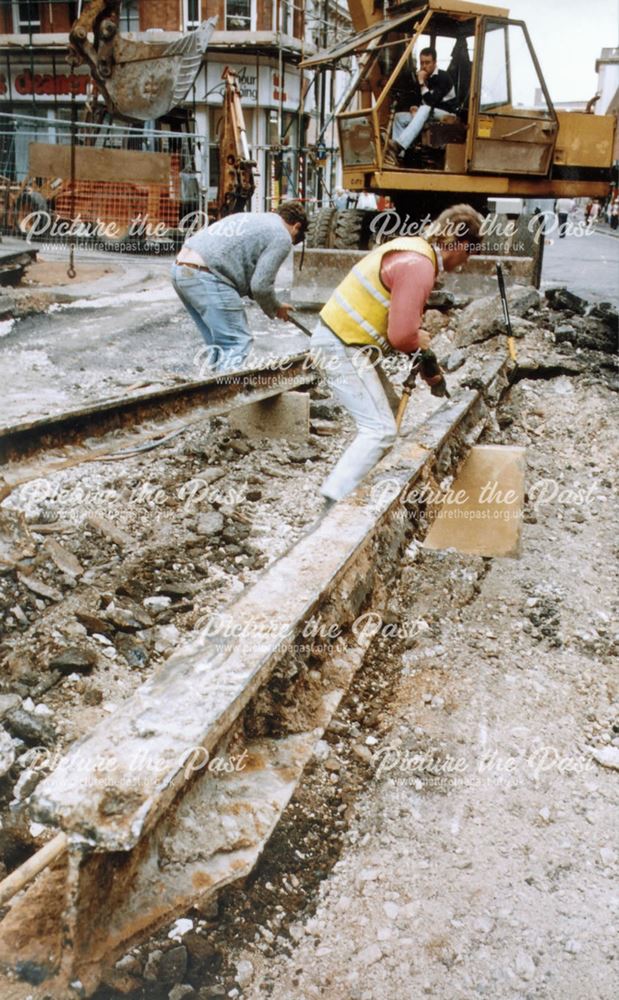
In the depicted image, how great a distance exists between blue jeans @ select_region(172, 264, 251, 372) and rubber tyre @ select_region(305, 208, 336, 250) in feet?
21.7

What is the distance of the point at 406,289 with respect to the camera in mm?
3994

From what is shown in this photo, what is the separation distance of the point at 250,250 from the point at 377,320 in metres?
1.96

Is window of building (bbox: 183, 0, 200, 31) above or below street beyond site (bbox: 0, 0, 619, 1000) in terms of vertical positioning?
above

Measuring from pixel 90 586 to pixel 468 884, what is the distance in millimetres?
2222

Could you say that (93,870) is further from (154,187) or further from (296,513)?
(154,187)

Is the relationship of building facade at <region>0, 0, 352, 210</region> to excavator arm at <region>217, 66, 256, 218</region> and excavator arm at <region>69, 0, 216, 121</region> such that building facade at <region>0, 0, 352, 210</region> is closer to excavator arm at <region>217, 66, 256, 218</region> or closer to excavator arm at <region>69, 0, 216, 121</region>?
excavator arm at <region>217, 66, 256, 218</region>

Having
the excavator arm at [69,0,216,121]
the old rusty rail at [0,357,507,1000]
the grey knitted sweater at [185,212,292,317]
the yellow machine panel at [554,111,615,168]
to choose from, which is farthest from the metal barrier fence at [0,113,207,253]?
the old rusty rail at [0,357,507,1000]

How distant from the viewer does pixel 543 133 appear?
11320mm

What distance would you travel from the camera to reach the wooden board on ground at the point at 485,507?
15.8 ft

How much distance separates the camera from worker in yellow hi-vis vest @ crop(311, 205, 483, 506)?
4016 millimetres

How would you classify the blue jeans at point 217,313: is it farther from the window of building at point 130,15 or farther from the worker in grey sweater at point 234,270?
the window of building at point 130,15

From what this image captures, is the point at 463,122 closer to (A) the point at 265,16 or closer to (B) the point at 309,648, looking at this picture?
(B) the point at 309,648

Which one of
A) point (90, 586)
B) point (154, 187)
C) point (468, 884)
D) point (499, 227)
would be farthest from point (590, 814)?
point (154, 187)

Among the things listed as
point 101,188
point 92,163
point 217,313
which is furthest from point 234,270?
point 101,188
